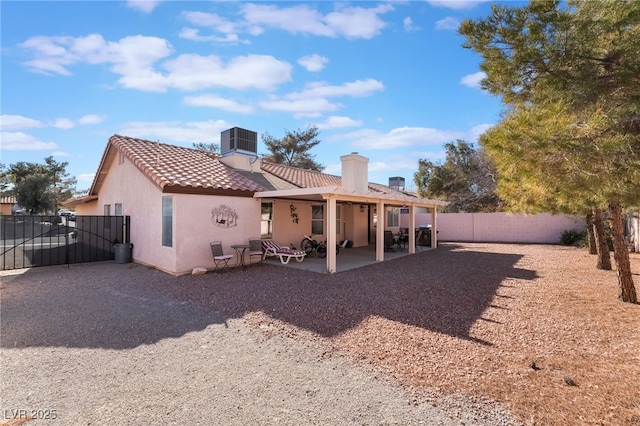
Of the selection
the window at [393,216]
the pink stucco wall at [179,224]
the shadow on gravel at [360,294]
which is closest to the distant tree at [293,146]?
the window at [393,216]

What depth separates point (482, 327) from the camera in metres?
5.17

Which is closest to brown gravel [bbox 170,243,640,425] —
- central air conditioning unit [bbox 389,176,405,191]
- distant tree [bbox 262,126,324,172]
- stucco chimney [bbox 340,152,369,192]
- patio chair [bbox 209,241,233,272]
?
patio chair [bbox 209,241,233,272]

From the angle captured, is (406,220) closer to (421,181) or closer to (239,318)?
(421,181)

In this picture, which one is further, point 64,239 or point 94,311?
point 64,239

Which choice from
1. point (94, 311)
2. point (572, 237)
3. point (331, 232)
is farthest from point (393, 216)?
point (94, 311)

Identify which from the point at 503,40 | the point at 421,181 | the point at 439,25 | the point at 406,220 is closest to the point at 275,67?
the point at 439,25

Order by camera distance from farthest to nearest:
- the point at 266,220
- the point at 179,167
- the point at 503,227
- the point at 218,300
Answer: the point at 503,227 → the point at 266,220 → the point at 179,167 → the point at 218,300

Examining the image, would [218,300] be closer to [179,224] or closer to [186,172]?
[179,224]

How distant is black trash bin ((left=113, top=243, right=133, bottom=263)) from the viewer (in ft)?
37.6

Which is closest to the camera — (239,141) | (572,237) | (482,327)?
(482,327)

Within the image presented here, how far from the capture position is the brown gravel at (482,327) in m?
3.23

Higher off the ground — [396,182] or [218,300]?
[396,182]

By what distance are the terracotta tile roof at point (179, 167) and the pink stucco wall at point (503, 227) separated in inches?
609

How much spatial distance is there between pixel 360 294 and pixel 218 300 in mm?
3216
